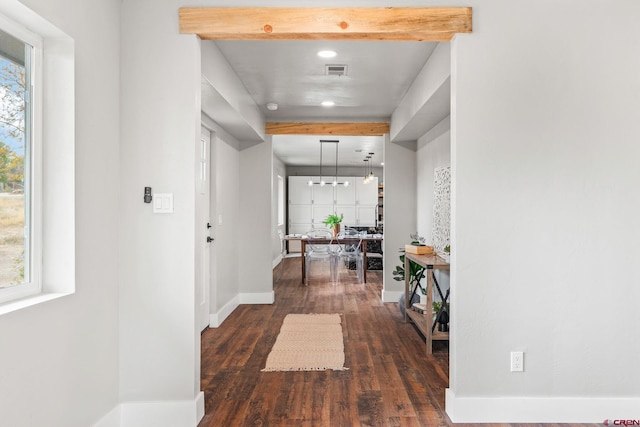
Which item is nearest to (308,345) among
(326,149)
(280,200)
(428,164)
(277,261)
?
(428,164)

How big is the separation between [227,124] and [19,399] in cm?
327

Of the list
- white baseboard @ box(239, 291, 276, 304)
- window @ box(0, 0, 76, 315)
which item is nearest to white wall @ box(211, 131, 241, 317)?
white baseboard @ box(239, 291, 276, 304)

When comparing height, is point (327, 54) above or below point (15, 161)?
above

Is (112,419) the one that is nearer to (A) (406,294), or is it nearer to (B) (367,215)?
(A) (406,294)

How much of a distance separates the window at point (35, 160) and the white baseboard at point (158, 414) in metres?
0.86

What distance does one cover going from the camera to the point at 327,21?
2418mm

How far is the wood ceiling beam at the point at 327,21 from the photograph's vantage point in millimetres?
2418

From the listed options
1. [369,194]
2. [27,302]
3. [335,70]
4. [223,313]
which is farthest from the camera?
[369,194]

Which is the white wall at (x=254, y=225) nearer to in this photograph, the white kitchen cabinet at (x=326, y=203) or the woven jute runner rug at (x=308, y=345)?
the woven jute runner rug at (x=308, y=345)

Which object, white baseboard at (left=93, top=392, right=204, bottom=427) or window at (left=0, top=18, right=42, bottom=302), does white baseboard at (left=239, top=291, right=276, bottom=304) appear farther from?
window at (left=0, top=18, right=42, bottom=302)

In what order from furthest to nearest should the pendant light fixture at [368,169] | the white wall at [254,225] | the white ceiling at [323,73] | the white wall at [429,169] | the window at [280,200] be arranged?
the window at [280,200], the pendant light fixture at [368,169], the white wall at [254,225], the white wall at [429,169], the white ceiling at [323,73]

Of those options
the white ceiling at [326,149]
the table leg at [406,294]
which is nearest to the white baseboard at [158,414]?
the table leg at [406,294]

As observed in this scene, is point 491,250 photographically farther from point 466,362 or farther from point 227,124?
point 227,124

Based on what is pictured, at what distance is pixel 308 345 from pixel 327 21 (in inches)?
107
